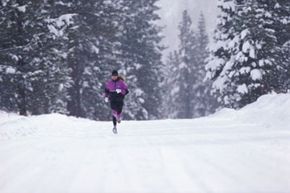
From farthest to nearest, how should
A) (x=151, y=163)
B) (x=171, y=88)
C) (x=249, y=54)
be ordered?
1. (x=171, y=88)
2. (x=249, y=54)
3. (x=151, y=163)

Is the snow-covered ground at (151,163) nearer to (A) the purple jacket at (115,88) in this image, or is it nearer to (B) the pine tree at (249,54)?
(A) the purple jacket at (115,88)

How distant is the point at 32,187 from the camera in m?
6.71

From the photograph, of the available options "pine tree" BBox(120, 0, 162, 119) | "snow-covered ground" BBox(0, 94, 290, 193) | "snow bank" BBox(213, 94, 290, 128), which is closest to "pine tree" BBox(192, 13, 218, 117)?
"pine tree" BBox(120, 0, 162, 119)

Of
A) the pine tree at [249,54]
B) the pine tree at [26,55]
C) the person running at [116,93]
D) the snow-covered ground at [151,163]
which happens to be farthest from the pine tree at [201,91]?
the snow-covered ground at [151,163]

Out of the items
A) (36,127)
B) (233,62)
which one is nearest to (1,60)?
(36,127)

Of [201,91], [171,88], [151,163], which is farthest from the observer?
[171,88]

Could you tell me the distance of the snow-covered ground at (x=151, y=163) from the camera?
21.6 ft

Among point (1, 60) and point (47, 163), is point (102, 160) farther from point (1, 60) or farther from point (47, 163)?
point (1, 60)

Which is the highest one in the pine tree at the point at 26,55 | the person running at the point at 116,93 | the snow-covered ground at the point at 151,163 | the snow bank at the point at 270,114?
the pine tree at the point at 26,55

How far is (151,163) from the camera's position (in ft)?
26.2

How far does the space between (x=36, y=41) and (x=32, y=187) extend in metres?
16.8

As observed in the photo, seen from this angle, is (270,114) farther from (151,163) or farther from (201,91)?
(201,91)

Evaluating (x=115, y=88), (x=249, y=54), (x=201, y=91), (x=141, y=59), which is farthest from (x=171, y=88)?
(x=115, y=88)

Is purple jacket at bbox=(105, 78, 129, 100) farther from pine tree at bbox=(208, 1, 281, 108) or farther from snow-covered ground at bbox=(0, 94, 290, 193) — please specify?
pine tree at bbox=(208, 1, 281, 108)
